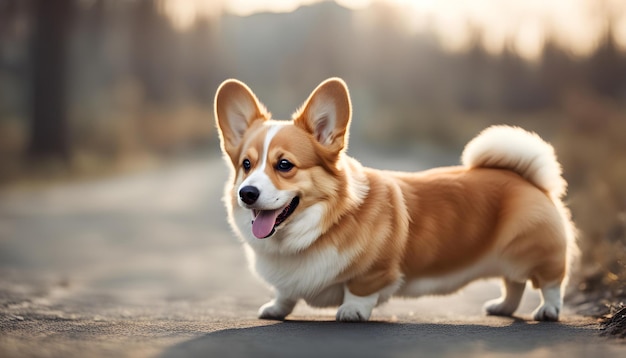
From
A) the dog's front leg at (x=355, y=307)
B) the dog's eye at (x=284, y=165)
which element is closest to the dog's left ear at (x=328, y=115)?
the dog's eye at (x=284, y=165)

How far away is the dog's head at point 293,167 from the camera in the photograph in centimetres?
411

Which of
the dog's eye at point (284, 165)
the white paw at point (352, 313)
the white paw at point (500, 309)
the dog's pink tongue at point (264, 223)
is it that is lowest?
the white paw at point (500, 309)

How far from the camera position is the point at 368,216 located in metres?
4.41

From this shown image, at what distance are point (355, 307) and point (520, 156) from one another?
63.8 inches

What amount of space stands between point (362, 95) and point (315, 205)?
2816cm

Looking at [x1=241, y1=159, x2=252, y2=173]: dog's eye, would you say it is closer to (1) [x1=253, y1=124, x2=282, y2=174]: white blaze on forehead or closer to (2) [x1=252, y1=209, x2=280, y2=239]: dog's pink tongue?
(1) [x1=253, y1=124, x2=282, y2=174]: white blaze on forehead

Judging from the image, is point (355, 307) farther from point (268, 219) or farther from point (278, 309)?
point (268, 219)

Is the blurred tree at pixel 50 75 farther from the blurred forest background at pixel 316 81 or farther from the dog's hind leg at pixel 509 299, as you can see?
the dog's hind leg at pixel 509 299

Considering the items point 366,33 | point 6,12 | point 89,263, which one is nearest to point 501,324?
point 89,263

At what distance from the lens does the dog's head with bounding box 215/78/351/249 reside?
411cm

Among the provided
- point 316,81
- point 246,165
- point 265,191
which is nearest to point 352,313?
point 265,191

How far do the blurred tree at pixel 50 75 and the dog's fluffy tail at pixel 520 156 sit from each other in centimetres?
1405

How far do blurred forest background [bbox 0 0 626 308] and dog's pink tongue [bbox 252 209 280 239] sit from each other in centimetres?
245

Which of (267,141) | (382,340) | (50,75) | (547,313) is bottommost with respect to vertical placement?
(547,313)
